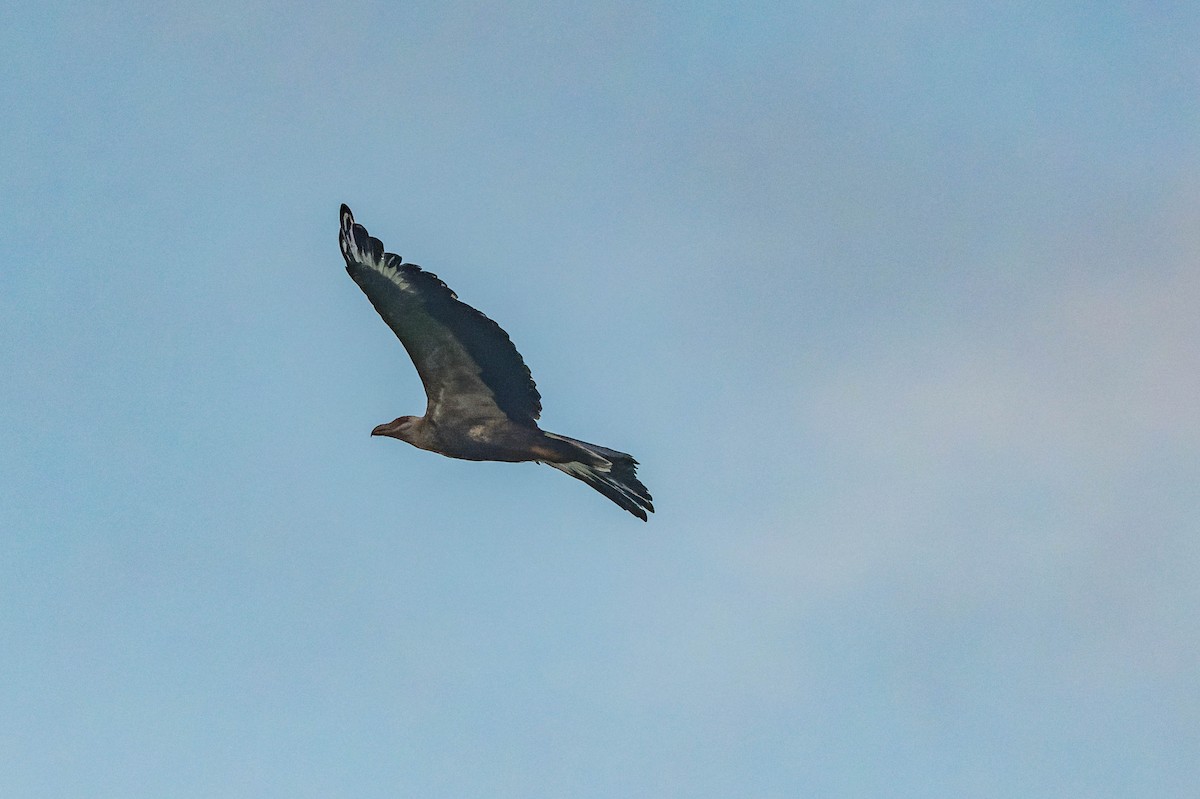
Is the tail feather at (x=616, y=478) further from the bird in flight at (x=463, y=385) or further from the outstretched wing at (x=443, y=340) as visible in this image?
the outstretched wing at (x=443, y=340)

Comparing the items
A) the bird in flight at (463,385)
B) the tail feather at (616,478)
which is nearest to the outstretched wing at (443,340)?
the bird in flight at (463,385)

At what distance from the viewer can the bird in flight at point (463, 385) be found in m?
17.2

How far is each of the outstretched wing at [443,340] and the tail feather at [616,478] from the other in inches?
39.7

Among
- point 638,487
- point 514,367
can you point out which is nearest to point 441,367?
point 514,367

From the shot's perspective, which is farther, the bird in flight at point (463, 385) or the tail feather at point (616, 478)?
the tail feather at point (616, 478)

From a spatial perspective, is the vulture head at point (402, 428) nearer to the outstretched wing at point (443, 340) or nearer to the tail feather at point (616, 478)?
the outstretched wing at point (443, 340)

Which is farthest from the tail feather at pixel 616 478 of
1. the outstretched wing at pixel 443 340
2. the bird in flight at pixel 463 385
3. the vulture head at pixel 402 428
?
the vulture head at pixel 402 428

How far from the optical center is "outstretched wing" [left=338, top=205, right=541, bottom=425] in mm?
17094

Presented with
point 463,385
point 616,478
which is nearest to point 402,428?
point 463,385

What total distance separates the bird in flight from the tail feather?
0.01m

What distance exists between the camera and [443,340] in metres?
17.5

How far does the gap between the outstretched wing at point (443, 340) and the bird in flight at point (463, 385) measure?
0.03ft

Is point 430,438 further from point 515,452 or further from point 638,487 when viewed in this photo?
point 638,487

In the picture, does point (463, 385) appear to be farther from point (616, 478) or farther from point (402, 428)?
point (616, 478)
